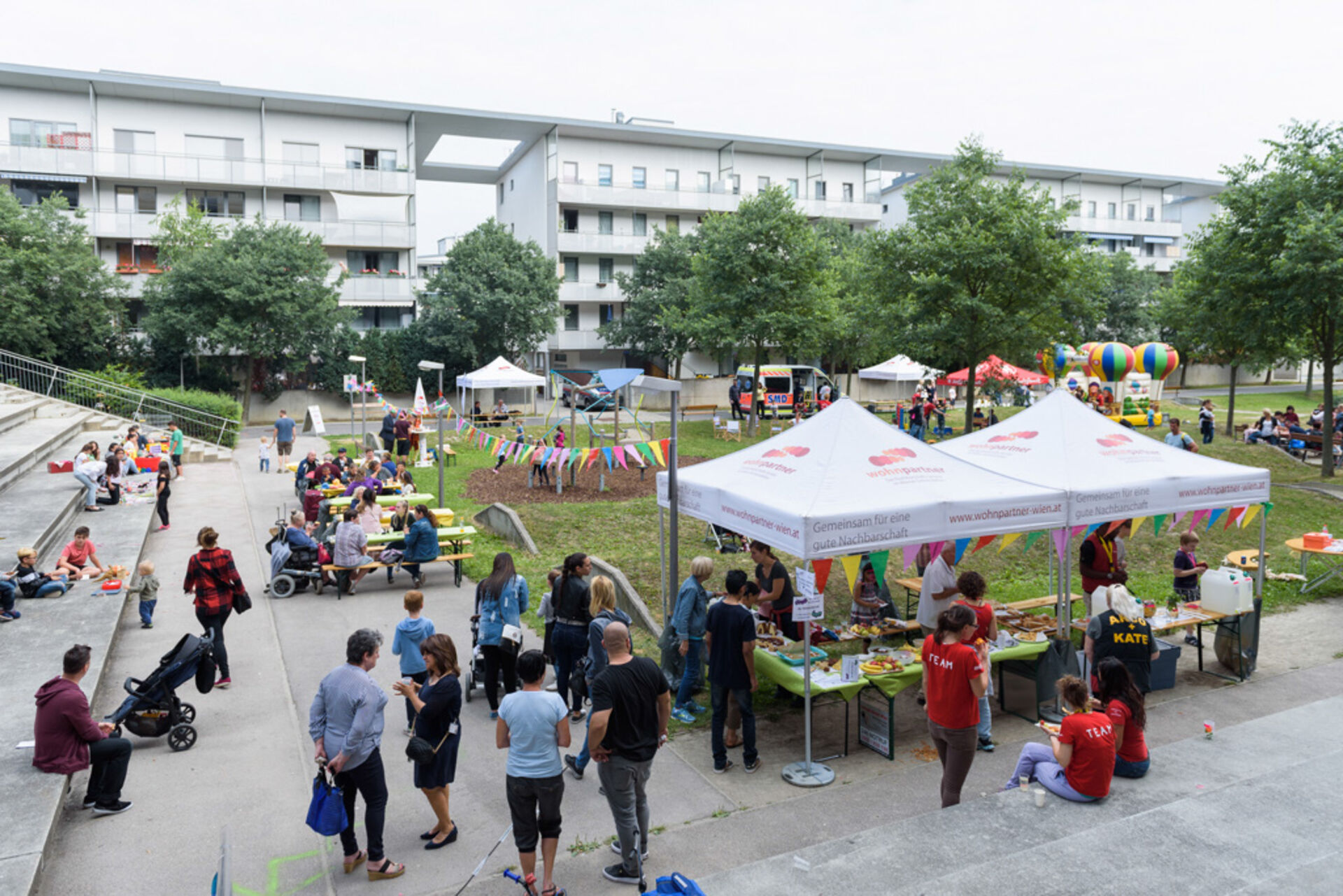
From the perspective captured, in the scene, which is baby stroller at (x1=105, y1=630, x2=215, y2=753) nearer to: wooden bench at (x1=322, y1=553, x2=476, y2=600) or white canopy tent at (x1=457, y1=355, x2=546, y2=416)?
wooden bench at (x1=322, y1=553, x2=476, y2=600)

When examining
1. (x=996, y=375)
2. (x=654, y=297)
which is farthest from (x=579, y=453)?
(x=654, y=297)

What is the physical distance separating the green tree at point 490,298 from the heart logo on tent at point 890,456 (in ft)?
120

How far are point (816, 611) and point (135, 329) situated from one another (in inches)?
1605

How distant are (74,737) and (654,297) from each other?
42981mm

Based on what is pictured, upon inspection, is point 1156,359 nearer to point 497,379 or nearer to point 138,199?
point 497,379

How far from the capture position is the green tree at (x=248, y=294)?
1411 inches

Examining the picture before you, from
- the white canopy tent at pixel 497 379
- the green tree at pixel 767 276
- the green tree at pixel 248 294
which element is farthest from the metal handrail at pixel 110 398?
the green tree at pixel 767 276

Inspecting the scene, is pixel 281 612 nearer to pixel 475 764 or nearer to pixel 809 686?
pixel 475 764

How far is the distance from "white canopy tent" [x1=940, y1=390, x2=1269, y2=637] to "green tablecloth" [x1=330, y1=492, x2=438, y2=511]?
1024 centimetres

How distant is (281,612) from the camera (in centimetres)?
1250

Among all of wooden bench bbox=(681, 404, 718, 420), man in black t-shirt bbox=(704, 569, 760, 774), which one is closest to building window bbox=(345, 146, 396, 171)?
wooden bench bbox=(681, 404, 718, 420)

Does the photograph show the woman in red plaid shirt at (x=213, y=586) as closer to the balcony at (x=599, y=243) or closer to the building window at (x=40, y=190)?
the building window at (x=40, y=190)

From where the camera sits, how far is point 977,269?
24609 millimetres

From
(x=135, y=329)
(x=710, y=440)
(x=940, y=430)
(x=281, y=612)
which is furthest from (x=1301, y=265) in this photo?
(x=135, y=329)
